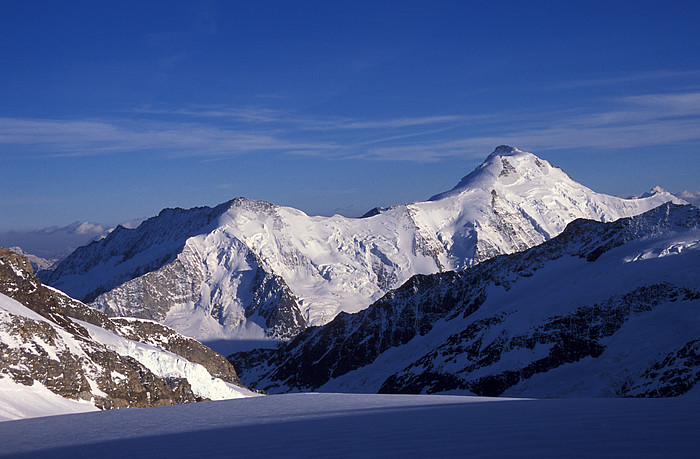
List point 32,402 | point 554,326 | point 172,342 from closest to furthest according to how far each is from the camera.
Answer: point 32,402
point 554,326
point 172,342

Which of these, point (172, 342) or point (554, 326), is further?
point (172, 342)

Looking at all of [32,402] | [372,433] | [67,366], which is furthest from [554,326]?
[372,433]

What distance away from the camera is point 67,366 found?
72438mm

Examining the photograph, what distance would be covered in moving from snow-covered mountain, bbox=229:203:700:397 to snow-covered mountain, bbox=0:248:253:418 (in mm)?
53696

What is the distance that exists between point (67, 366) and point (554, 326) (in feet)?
306

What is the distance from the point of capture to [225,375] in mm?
142875

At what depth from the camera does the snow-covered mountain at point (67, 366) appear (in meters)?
65.5

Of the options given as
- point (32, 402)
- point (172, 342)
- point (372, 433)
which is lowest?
point (172, 342)

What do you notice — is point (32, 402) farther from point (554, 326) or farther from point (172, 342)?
point (554, 326)

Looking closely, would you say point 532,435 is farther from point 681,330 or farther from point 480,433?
point 681,330

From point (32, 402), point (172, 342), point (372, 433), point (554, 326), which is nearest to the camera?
point (372, 433)

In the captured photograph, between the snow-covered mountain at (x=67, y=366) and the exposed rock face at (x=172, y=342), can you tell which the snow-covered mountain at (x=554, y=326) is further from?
the snow-covered mountain at (x=67, y=366)

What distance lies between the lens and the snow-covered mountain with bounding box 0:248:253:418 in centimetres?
6550

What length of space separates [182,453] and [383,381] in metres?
149
